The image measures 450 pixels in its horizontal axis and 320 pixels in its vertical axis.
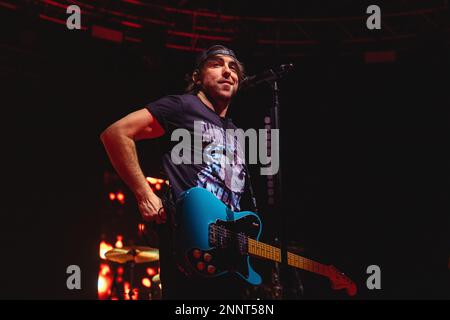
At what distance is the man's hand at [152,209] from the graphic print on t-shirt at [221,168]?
22 cm

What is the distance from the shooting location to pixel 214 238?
86.9 inches

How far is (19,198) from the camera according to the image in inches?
206

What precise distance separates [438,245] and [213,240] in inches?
170


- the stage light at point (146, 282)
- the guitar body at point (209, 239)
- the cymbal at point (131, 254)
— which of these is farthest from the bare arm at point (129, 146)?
the stage light at point (146, 282)

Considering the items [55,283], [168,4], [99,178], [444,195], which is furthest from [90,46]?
[444,195]

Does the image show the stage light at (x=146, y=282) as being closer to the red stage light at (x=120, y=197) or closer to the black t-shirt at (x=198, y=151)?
the red stage light at (x=120, y=197)

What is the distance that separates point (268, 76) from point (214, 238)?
83 cm

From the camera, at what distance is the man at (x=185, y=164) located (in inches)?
85.6

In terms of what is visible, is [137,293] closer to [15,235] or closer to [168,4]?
[15,235]

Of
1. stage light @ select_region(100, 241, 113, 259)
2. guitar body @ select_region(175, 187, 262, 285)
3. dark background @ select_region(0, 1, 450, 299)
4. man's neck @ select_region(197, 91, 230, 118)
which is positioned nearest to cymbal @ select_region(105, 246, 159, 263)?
dark background @ select_region(0, 1, 450, 299)

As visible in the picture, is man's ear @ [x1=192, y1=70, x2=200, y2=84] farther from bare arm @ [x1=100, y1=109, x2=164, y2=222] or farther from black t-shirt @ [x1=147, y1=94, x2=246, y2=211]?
bare arm @ [x1=100, y1=109, x2=164, y2=222]

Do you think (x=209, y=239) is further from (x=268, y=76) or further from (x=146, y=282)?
(x=146, y=282)

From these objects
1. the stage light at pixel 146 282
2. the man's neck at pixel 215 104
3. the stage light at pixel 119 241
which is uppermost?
the man's neck at pixel 215 104

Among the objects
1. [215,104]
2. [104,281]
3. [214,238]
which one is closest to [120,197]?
[104,281]
